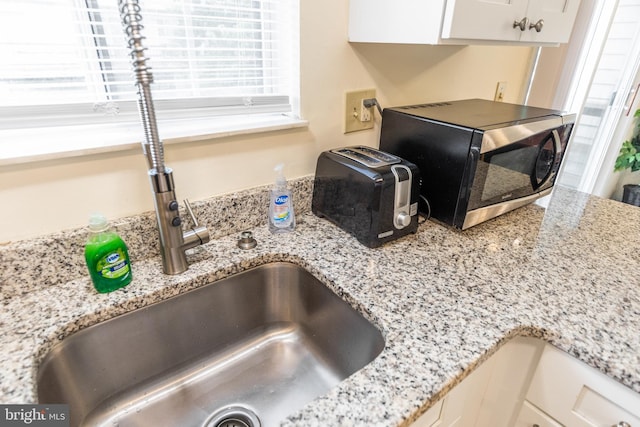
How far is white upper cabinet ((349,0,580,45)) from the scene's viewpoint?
721 millimetres

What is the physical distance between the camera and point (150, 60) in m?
0.72

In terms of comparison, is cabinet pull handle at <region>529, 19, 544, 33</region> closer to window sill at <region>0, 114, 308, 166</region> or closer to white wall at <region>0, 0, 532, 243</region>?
white wall at <region>0, 0, 532, 243</region>

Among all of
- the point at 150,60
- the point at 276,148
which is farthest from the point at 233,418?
the point at 150,60

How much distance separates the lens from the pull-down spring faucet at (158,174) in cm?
55

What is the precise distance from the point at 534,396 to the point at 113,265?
873 mm

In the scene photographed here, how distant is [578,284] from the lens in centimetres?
73

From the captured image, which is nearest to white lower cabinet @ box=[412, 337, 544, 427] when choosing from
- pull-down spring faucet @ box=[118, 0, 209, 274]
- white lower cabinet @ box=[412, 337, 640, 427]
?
white lower cabinet @ box=[412, 337, 640, 427]

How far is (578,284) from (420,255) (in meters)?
0.33

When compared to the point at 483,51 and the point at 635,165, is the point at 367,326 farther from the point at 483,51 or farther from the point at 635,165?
the point at 635,165

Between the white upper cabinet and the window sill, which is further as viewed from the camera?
the white upper cabinet

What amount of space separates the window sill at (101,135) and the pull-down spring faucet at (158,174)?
0.11m

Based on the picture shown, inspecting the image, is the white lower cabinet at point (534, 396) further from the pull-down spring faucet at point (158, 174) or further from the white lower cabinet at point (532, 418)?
the pull-down spring faucet at point (158, 174)

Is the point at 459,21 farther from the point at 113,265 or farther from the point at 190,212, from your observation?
the point at 113,265

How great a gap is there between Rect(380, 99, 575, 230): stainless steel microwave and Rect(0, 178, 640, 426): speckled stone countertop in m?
0.08
